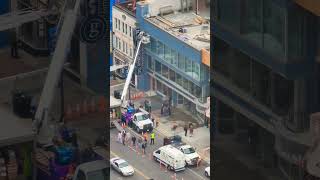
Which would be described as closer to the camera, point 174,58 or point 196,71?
point 174,58

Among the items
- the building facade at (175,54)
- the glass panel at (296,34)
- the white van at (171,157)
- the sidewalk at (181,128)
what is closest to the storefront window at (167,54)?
the building facade at (175,54)

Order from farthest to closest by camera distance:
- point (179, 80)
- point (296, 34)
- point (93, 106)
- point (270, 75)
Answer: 1. point (93, 106)
2. point (179, 80)
3. point (270, 75)
4. point (296, 34)

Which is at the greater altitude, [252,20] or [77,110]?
[252,20]

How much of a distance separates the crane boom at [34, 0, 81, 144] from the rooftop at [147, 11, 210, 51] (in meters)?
0.24

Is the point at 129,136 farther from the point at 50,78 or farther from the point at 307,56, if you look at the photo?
the point at 307,56

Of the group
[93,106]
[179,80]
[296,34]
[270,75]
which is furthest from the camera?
[93,106]

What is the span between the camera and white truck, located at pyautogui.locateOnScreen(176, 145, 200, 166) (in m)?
3.00

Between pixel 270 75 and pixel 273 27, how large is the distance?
0.17 meters

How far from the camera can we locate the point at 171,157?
118 inches

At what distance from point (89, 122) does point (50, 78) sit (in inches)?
6.8

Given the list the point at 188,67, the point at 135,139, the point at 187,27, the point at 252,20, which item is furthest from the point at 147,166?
the point at 252,20

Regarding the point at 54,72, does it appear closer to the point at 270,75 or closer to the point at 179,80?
the point at 179,80

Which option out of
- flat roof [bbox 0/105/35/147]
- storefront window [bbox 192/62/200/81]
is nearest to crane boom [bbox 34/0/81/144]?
flat roof [bbox 0/105/35/147]

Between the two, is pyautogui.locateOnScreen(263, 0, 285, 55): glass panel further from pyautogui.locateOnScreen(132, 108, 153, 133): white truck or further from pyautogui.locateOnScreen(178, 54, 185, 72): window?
pyautogui.locateOnScreen(132, 108, 153, 133): white truck
